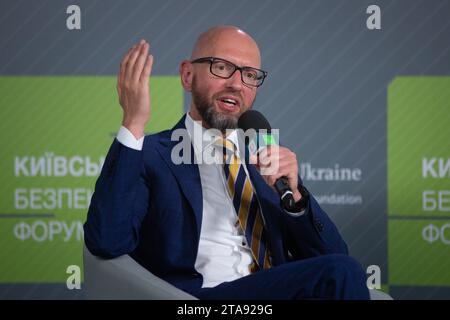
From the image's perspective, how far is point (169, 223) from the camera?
5.60ft

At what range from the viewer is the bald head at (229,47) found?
1809 millimetres

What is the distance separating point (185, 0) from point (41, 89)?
2.73ft

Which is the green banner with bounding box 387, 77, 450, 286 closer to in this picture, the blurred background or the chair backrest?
the blurred background

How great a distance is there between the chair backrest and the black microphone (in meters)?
0.34

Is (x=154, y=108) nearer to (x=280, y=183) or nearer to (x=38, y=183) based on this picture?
(x=38, y=183)

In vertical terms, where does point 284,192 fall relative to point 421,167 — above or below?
below

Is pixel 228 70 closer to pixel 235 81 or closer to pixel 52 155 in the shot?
pixel 235 81

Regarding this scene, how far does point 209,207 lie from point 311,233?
0.30 meters

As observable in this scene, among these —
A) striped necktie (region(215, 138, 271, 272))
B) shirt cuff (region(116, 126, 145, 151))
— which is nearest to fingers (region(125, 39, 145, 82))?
shirt cuff (region(116, 126, 145, 151))

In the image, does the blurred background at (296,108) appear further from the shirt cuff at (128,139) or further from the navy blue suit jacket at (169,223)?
the shirt cuff at (128,139)

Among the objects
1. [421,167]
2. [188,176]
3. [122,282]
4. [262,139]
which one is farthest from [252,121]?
[421,167]

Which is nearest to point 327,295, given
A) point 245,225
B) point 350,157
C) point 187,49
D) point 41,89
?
point 245,225

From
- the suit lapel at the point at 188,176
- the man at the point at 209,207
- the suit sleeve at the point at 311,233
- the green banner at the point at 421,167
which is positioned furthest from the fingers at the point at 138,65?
the green banner at the point at 421,167

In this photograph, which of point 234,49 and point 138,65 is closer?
point 138,65
